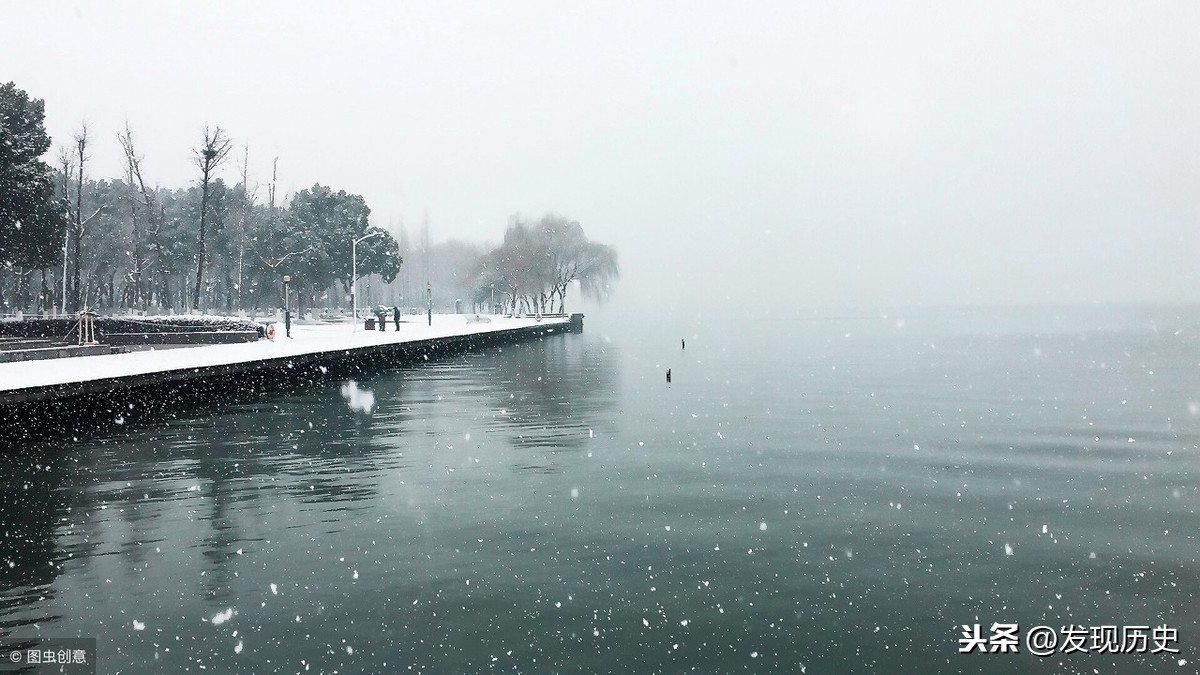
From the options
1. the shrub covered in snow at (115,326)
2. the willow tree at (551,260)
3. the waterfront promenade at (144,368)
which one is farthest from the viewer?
the willow tree at (551,260)

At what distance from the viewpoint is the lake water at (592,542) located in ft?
25.3

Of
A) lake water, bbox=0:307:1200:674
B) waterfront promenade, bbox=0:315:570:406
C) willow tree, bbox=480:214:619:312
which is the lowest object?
lake water, bbox=0:307:1200:674

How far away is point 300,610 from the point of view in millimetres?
8445

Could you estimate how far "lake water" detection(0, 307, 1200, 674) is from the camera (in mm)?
7711

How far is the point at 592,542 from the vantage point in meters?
11.0

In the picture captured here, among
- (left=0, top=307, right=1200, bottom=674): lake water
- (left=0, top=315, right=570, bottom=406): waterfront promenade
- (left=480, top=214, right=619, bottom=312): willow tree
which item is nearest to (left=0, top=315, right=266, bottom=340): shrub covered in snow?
(left=0, top=315, right=570, bottom=406): waterfront promenade

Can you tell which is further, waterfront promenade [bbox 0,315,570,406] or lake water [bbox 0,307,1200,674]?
waterfront promenade [bbox 0,315,570,406]

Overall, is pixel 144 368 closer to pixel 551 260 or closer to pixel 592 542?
pixel 592 542

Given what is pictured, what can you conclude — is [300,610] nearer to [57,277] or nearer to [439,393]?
[439,393]

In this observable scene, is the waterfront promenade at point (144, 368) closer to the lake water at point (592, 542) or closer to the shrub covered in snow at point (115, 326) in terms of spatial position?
the lake water at point (592, 542)

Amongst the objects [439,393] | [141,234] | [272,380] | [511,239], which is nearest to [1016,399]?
[439,393]

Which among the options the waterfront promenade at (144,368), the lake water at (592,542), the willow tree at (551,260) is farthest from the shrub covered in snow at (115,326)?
the willow tree at (551,260)

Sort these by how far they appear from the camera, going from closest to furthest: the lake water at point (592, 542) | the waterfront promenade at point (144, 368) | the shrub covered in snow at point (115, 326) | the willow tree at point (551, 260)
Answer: the lake water at point (592, 542) → the waterfront promenade at point (144, 368) → the shrub covered in snow at point (115, 326) → the willow tree at point (551, 260)

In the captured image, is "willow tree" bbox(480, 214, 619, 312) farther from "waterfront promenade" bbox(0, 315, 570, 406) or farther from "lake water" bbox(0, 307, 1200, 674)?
"lake water" bbox(0, 307, 1200, 674)
